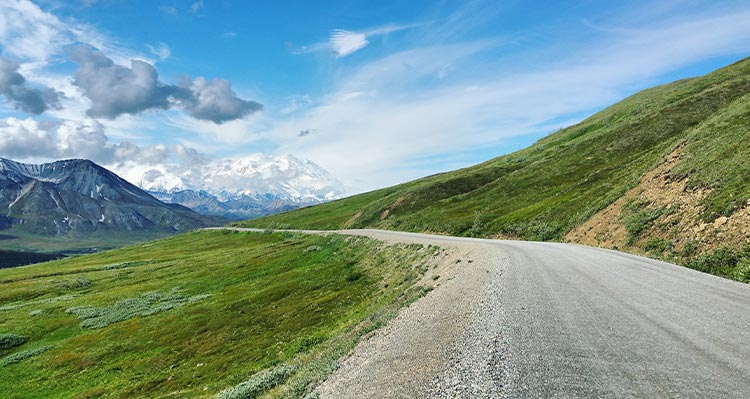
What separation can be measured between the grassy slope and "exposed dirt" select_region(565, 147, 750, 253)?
64.8 feet

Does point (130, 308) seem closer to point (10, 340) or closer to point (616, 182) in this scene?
point (10, 340)

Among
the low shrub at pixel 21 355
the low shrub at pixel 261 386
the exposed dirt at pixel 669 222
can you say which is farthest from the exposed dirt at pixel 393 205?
the low shrub at pixel 261 386

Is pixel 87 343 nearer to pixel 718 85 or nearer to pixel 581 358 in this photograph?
pixel 581 358

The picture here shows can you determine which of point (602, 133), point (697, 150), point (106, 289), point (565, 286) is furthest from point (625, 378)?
point (602, 133)

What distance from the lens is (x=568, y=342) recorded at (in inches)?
483

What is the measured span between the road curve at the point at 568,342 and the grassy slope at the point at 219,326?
416 cm

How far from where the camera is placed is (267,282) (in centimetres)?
5669

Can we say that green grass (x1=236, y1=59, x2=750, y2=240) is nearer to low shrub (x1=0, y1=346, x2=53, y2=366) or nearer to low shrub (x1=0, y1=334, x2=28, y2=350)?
low shrub (x1=0, y1=346, x2=53, y2=366)

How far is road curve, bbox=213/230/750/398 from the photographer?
9555 millimetres

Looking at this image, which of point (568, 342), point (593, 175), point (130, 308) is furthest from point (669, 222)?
point (130, 308)

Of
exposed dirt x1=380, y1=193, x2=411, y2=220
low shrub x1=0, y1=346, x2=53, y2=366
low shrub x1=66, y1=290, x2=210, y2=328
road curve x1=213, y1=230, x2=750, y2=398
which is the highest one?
exposed dirt x1=380, y1=193, x2=411, y2=220

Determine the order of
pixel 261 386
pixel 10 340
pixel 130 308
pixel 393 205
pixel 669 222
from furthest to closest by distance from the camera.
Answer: pixel 393 205 → pixel 130 308 → pixel 10 340 → pixel 669 222 → pixel 261 386

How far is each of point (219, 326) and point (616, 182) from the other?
65.7 m

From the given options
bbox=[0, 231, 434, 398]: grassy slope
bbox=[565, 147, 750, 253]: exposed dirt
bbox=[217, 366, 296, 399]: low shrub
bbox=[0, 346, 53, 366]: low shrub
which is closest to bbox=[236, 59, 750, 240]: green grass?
bbox=[565, 147, 750, 253]: exposed dirt
